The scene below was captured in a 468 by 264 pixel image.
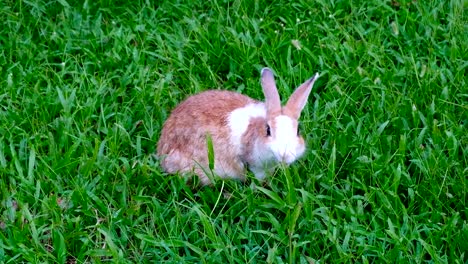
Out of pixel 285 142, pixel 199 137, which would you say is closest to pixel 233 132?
pixel 199 137

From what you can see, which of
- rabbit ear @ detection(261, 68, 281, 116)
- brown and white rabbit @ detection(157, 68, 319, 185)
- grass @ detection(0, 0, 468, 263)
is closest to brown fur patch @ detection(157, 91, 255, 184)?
brown and white rabbit @ detection(157, 68, 319, 185)

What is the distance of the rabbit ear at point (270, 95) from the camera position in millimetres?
5176

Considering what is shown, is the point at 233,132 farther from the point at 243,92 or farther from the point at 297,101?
the point at 243,92

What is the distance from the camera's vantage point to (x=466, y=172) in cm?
518

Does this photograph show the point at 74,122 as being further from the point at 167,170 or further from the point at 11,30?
the point at 11,30

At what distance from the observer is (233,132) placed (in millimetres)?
5426

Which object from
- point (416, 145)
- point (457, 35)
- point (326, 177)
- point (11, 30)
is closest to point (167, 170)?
point (326, 177)

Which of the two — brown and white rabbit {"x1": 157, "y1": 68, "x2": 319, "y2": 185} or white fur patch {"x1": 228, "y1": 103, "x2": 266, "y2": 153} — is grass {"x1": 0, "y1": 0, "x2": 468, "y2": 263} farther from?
white fur patch {"x1": 228, "y1": 103, "x2": 266, "y2": 153}

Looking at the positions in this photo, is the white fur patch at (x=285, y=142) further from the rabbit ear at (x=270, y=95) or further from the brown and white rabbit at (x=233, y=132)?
the rabbit ear at (x=270, y=95)

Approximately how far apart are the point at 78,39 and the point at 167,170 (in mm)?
1747

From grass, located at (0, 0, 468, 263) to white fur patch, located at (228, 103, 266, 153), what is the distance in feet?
1.16

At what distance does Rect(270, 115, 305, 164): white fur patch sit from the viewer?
4.95 meters

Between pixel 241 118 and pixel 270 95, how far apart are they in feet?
1.06

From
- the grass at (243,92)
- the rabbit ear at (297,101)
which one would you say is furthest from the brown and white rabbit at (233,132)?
the grass at (243,92)
